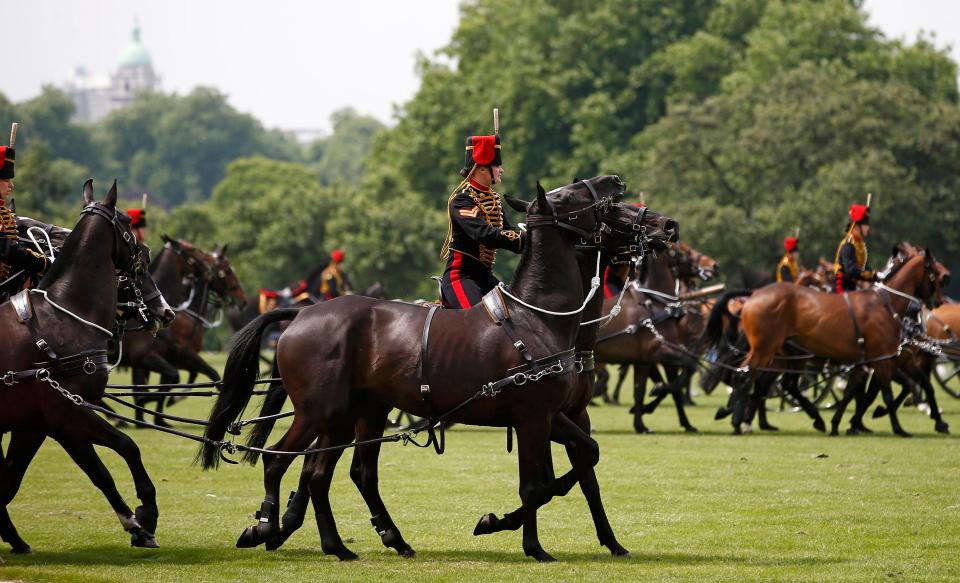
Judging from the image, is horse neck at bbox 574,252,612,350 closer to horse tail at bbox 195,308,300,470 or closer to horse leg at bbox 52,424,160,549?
horse tail at bbox 195,308,300,470

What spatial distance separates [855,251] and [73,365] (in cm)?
1210

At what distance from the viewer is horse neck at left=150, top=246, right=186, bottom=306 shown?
65.1 feet

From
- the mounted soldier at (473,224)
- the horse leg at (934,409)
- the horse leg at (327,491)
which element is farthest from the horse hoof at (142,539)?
the horse leg at (934,409)

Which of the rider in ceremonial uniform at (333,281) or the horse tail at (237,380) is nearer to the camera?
the horse tail at (237,380)

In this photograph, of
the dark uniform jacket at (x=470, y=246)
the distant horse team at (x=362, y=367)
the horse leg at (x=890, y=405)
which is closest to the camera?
the distant horse team at (x=362, y=367)

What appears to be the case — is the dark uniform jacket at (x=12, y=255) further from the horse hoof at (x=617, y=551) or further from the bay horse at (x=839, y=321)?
the bay horse at (x=839, y=321)

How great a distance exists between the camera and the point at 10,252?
10.6 metres

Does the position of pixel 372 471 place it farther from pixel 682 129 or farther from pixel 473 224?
pixel 682 129

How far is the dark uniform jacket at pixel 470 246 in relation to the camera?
10414 mm

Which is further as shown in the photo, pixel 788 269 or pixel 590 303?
pixel 788 269

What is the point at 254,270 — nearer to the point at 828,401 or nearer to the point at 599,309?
the point at 828,401

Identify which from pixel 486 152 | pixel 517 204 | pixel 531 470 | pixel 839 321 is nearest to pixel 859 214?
pixel 839 321

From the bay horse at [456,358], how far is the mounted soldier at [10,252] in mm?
2108

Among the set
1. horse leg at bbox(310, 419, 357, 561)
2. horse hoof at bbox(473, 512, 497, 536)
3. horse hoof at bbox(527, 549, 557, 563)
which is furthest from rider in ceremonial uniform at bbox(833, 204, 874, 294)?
horse leg at bbox(310, 419, 357, 561)
